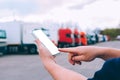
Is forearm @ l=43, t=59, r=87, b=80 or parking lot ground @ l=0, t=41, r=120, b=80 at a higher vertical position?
forearm @ l=43, t=59, r=87, b=80

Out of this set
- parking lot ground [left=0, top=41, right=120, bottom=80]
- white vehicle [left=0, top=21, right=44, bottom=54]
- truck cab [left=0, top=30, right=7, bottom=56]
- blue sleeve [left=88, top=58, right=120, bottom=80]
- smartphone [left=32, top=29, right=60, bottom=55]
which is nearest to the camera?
blue sleeve [left=88, top=58, right=120, bottom=80]

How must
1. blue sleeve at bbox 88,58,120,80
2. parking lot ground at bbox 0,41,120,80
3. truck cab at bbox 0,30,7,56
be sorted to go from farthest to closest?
truck cab at bbox 0,30,7,56 → parking lot ground at bbox 0,41,120,80 → blue sleeve at bbox 88,58,120,80

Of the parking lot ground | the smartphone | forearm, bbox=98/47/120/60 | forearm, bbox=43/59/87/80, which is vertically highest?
the smartphone

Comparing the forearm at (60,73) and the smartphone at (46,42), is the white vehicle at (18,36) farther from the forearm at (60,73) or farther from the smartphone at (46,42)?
the forearm at (60,73)

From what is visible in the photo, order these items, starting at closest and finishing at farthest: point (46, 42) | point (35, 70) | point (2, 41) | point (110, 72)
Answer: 1. point (110, 72)
2. point (46, 42)
3. point (35, 70)
4. point (2, 41)

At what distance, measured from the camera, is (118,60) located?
4.45 feet

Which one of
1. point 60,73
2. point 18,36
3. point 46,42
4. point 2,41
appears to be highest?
point 46,42

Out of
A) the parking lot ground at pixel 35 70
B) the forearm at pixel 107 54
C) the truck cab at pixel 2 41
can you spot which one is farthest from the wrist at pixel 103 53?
the truck cab at pixel 2 41

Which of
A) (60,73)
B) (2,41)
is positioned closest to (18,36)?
(2,41)

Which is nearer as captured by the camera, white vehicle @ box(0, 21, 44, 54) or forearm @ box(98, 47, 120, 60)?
Answer: forearm @ box(98, 47, 120, 60)

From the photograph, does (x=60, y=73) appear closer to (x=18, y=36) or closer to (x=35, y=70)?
(x=35, y=70)

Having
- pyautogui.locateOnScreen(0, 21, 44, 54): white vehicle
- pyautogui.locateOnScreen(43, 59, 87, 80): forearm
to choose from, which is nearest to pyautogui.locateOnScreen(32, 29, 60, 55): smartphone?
pyautogui.locateOnScreen(43, 59, 87, 80): forearm

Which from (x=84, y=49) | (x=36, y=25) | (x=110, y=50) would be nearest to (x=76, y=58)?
(x=84, y=49)

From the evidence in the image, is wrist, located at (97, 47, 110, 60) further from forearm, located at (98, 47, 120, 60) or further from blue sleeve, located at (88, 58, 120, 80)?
blue sleeve, located at (88, 58, 120, 80)
